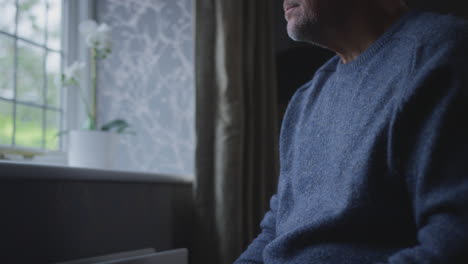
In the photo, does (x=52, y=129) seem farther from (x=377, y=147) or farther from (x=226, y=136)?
(x=377, y=147)

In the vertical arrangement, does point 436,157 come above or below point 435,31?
below

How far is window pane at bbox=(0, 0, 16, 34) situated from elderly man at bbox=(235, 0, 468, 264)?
1399 mm

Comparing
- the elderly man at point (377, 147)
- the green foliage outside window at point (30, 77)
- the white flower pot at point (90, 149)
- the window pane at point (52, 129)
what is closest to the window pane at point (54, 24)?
the green foliage outside window at point (30, 77)

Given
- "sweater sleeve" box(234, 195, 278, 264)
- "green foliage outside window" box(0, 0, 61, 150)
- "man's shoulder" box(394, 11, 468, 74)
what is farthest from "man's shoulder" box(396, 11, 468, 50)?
"green foliage outside window" box(0, 0, 61, 150)

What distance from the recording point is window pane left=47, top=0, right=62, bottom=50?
2.05 meters

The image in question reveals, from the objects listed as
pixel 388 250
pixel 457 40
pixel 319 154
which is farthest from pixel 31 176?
pixel 457 40

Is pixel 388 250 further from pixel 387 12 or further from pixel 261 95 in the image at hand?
pixel 261 95

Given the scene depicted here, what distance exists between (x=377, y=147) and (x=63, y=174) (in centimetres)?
89

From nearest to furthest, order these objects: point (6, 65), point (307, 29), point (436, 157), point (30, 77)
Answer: point (436, 157)
point (307, 29)
point (6, 65)
point (30, 77)

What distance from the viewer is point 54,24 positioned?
6.81ft

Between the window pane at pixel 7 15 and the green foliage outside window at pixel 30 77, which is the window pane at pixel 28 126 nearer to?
the green foliage outside window at pixel 30 77

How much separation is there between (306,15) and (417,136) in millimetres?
399

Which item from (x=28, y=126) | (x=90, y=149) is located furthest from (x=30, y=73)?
(x=90, y=149)

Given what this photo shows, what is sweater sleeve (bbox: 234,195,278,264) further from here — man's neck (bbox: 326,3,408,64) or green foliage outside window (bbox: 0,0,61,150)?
green foliage outside window (bbox: 0,0,61,150)
